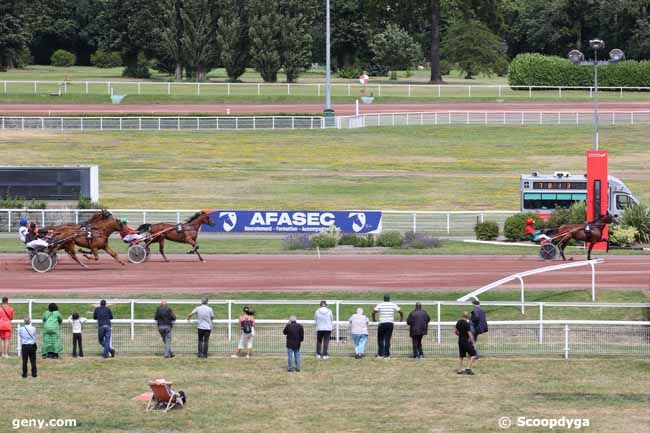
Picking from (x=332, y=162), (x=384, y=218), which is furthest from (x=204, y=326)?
(x=332, y=162)

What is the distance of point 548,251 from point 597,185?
360 cm

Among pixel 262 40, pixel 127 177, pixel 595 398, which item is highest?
pixel 262 40

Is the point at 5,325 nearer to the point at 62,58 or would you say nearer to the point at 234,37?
the point at 234,37

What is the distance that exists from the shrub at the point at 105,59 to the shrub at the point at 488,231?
70.5 m

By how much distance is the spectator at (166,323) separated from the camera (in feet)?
73.9

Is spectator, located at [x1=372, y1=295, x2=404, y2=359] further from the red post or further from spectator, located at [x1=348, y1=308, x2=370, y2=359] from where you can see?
the red post

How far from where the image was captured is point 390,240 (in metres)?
37.4

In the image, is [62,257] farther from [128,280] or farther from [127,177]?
[127,177]

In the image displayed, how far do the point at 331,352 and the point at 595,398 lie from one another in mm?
5508

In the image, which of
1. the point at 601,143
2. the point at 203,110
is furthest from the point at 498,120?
the point at 203,110

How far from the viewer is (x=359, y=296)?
92.3ft

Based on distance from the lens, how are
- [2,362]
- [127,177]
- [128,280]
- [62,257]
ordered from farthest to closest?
[127,177] < [62,257] < [128,280] < [2,362]

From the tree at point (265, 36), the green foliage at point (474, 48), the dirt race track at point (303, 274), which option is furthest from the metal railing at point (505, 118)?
the dirt race track at point (303, 274)

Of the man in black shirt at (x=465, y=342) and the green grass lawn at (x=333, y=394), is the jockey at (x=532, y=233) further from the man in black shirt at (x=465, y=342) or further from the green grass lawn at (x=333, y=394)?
the man in black shirt at (x=465, y=342)
